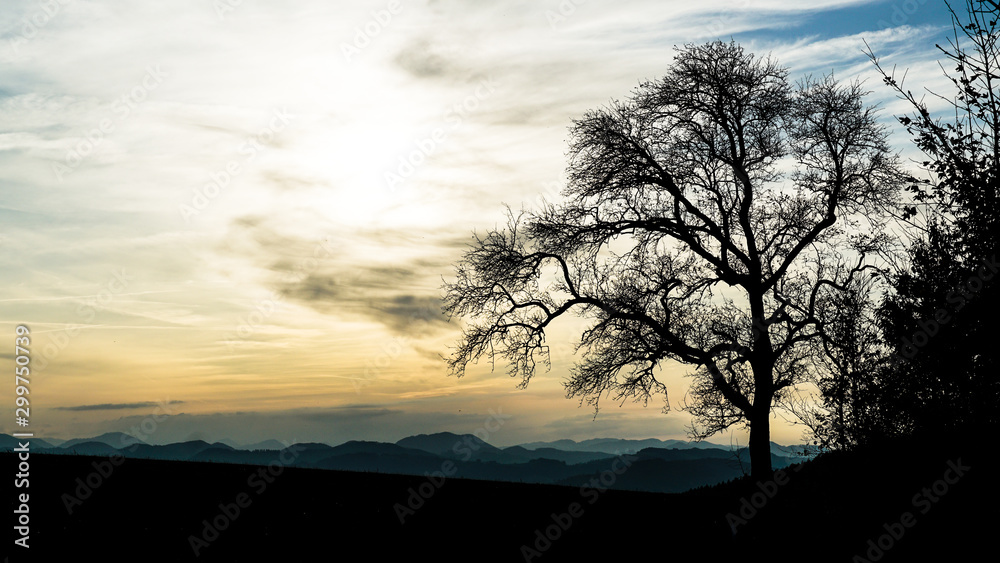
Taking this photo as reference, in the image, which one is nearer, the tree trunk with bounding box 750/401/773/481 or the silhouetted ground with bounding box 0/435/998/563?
the silhouetted ground with bounding box 0/435/998/563

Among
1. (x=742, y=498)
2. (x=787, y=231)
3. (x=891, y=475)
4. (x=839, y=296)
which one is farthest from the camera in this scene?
(x=787, y=231)

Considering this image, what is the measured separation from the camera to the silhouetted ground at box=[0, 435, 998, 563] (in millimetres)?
9344

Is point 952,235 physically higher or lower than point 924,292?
higher

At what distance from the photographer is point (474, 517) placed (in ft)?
36.7

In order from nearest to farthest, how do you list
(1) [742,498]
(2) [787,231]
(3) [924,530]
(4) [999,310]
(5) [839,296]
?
(4) [999,310] → (3) [924,530] → (1) [742,498] → (5) [839,296] → (2) [787,231]

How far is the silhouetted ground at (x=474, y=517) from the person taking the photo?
9344 millimetres

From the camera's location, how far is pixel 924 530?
11.7 meters

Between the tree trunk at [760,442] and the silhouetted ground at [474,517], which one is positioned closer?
the silhouetted ground at [474,517]

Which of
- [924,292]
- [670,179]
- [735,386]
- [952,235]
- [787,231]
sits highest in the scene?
[670,179]

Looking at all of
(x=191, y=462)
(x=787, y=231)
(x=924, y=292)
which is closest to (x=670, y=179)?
(x=787, y=231)

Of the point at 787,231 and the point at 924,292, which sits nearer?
the point at 924,292

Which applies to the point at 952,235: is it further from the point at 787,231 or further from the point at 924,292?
the point at 787,231

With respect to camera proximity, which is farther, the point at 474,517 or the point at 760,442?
the point at 760,442

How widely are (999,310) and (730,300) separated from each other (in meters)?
12.1
